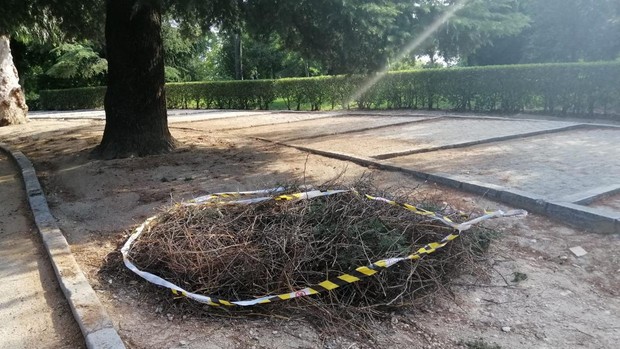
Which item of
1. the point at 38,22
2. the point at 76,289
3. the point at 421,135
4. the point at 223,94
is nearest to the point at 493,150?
the point at 421,135

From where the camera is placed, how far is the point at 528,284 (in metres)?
3.68

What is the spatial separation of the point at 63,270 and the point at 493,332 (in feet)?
10.4

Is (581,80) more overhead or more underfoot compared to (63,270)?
more overhead

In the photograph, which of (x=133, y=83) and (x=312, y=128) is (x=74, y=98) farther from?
(x=133, y=83)

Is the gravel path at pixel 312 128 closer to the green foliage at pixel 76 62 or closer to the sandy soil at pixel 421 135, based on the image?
the sandy soil at pixel 421 135

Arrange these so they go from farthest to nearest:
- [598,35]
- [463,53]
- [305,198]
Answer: [598,35] < [463,53] < [305,198]

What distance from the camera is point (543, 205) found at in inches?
202

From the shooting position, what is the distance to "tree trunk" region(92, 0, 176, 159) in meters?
8.70

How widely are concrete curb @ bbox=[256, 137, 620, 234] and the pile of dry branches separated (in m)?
1.27

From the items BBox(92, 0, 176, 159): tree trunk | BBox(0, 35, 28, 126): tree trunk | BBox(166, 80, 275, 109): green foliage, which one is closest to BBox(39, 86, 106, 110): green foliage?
BBox(166, 80, 275, 109): green foliage

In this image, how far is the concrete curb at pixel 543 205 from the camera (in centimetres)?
456

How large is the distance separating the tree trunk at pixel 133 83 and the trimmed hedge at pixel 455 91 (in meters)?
9.32

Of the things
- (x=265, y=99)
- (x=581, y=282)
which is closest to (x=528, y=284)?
(x=581, y=282)

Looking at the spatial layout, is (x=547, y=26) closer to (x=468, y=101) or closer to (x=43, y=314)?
(x=468, y=101)
